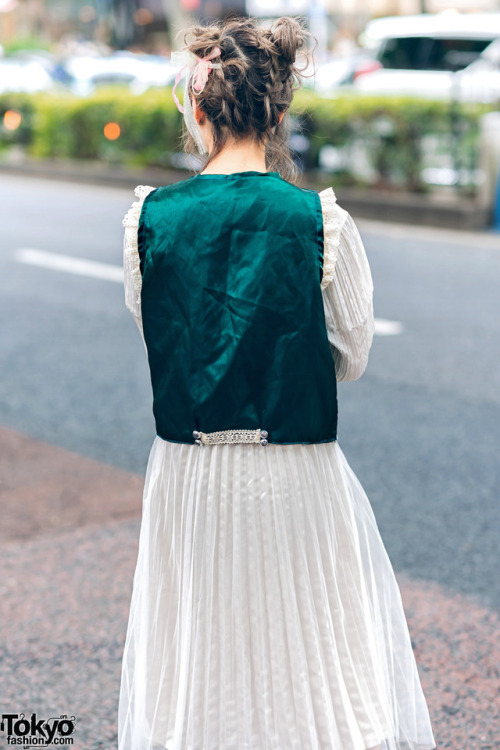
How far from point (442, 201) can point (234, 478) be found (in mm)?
11295

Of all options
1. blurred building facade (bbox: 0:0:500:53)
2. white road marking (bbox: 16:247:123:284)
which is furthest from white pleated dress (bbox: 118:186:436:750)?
blurred building facade (bbox: 0:0:500:53)

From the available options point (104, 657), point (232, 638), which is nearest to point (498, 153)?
point (104, 657)

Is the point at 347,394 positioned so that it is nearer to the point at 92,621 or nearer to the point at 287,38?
the point at 92,621

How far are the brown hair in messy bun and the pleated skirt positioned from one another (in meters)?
0.64

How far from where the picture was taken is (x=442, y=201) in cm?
1306

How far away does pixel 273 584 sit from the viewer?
2.24 meters

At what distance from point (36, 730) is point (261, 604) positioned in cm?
107

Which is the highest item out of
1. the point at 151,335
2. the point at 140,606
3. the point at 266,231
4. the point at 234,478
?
the point at 266,231

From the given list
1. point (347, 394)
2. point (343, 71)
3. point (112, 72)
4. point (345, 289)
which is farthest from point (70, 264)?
point (112, 72)

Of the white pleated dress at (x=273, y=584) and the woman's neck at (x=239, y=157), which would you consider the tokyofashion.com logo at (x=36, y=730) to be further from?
the woman's neck at (x=239, y=157)

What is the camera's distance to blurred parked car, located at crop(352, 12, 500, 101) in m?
17.2

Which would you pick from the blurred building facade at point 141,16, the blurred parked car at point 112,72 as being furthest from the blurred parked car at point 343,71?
the blurred building facade at point 141,16

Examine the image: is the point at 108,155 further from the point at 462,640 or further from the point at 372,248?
the point at 462,640

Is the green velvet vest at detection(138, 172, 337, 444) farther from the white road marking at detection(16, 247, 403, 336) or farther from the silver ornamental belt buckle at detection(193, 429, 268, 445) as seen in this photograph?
the white road marking at detection(16, 247, 403, 336)
